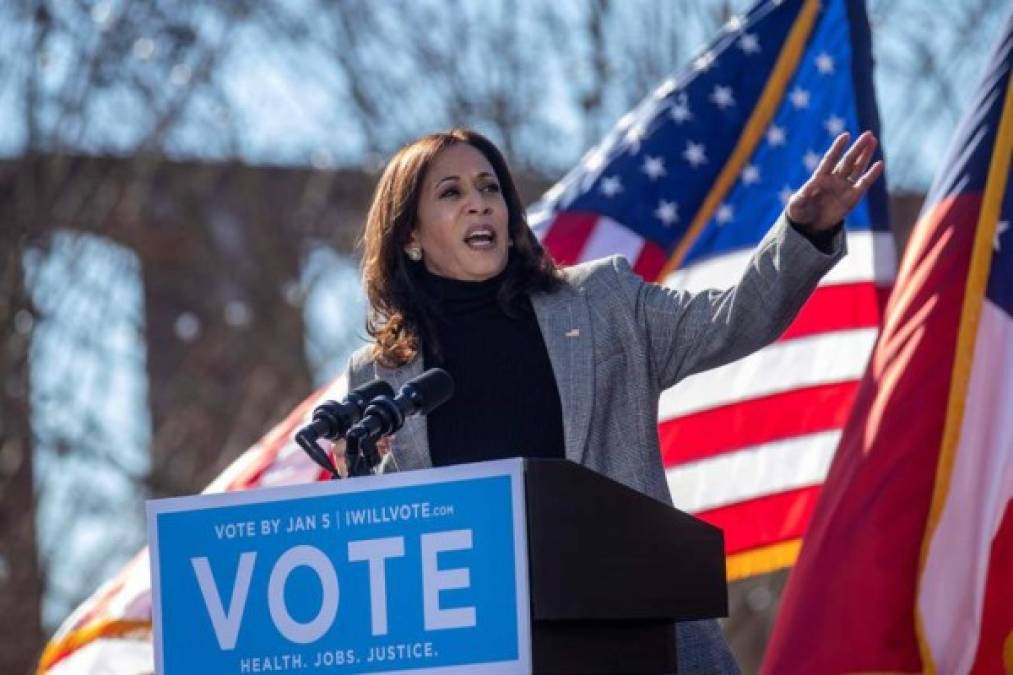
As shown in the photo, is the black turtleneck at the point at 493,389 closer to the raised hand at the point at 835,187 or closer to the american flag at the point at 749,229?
the raised hand at the point at 835,187

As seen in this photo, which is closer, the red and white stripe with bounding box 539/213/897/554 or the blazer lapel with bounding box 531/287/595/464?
the blazer lapel with bounding box 531/287/595/464

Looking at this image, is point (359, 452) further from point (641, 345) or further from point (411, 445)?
point (641, 345)

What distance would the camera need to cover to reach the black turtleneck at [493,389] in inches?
181

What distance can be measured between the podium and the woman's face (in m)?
0.92

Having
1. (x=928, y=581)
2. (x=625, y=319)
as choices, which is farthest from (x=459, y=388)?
(x=928, y=581)

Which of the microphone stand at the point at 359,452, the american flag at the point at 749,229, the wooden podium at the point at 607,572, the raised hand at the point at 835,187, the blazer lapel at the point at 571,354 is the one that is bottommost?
the wooden podium at the point at 607,572

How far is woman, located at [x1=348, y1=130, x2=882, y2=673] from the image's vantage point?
14.9 feet

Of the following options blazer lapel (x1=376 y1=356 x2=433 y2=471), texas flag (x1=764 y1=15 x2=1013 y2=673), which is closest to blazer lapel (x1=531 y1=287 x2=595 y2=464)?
blazer lapel (x1=376 y1=356 x2=433 y2=471)

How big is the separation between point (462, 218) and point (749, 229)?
2.24 meters

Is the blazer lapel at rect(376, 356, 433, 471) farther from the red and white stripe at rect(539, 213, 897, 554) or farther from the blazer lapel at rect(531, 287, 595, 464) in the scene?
the red and white stripe at rect(539, 213, 897, 554)

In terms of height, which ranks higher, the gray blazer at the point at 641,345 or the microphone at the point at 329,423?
the gray blazer at the point at 641,345

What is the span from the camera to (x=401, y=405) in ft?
13.4

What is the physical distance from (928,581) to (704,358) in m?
0.98

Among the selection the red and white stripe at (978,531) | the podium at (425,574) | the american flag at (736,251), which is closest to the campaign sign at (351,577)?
the podium at (425,574)
